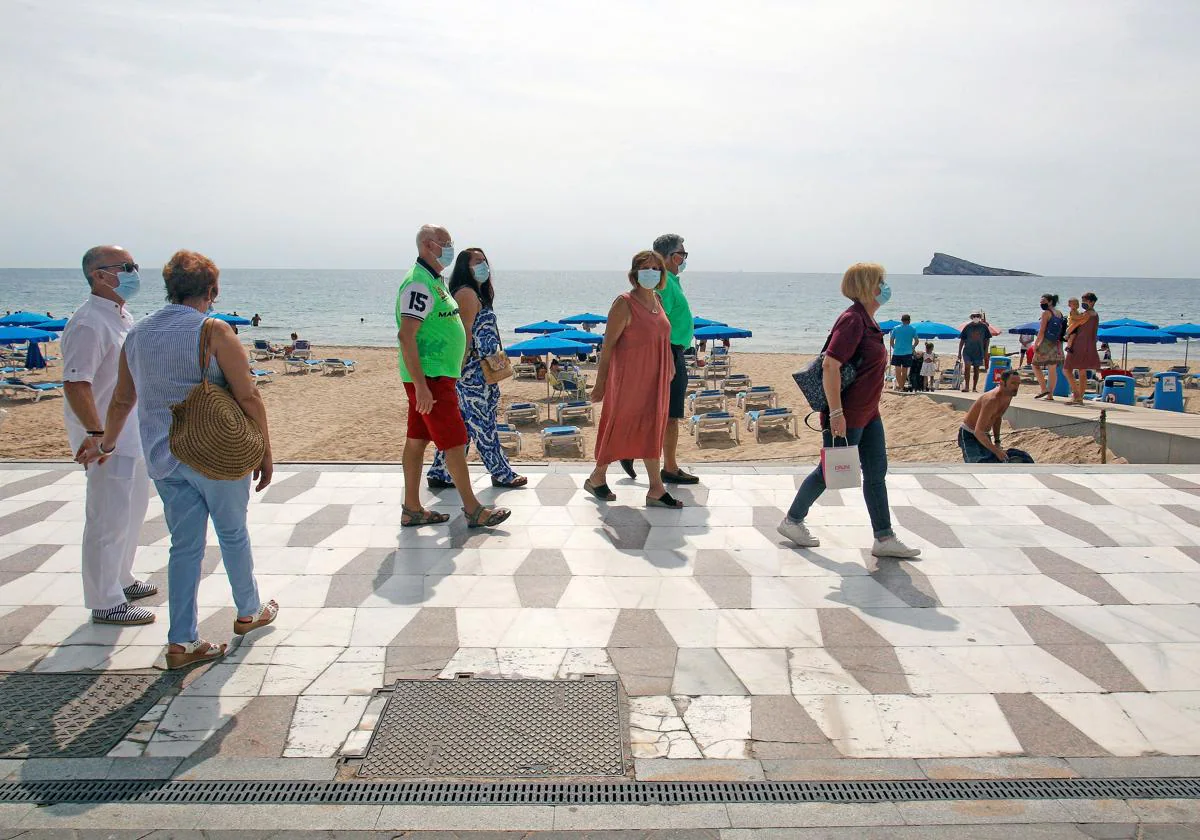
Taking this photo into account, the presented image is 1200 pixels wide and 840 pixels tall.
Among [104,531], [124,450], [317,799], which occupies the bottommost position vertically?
[317,799]

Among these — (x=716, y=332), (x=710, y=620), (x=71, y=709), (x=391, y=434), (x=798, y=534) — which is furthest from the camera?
(x=716, y=332)

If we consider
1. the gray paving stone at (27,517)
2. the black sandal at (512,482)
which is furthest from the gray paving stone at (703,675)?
the gray paving stone at (27,517)

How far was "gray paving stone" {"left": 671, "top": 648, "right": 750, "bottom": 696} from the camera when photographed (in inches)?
125

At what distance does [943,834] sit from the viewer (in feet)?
7.90

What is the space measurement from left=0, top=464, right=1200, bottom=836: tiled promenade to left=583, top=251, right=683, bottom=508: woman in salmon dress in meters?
0.42

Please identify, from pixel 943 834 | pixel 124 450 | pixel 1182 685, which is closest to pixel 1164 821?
pixel 943 834

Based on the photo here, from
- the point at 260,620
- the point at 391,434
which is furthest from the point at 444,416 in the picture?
the point at 391,434

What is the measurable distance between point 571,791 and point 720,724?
615 millimetres

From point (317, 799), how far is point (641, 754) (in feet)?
3.28

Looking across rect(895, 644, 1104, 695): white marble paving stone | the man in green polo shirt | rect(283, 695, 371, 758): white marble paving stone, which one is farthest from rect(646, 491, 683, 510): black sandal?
Result: rect(283, 695, 371, 758): white marble paving stone

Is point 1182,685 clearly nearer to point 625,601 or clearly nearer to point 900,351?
point 625,601

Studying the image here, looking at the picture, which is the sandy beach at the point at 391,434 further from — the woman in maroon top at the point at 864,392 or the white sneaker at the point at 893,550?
the woman in maroon top at the point at 864,392

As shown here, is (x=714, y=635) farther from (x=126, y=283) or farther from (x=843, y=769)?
(x=126, y=283)

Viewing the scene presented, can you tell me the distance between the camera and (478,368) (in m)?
5.78
